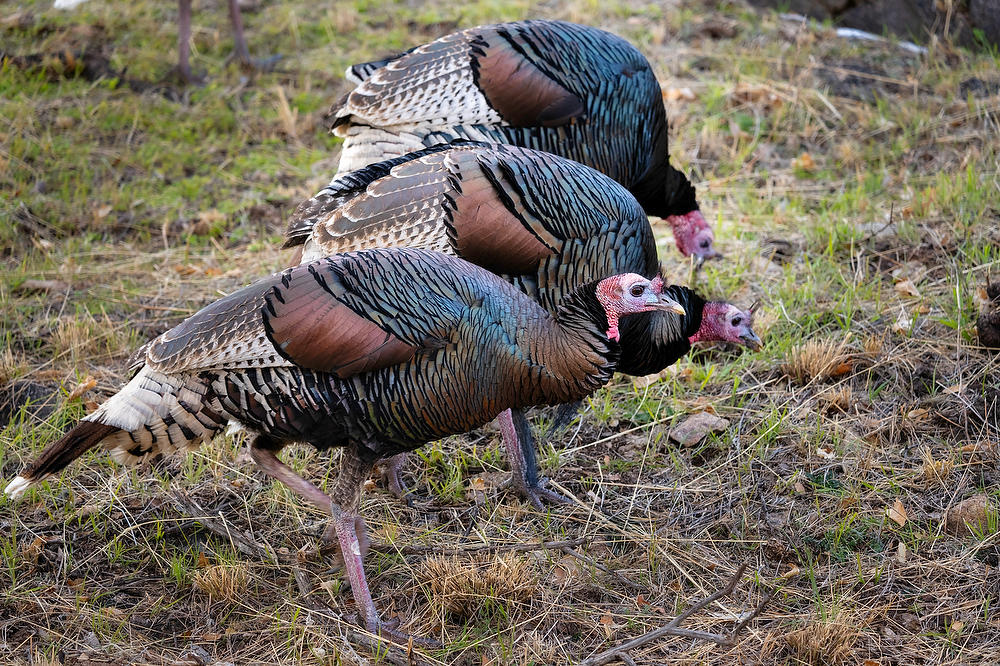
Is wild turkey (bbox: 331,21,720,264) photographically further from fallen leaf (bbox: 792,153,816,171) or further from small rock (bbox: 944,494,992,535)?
small rock (bbox: 944,494,992,535)

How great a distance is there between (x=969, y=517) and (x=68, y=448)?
2.93 metres

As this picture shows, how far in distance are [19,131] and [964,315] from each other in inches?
210

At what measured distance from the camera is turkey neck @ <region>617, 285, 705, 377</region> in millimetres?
3547

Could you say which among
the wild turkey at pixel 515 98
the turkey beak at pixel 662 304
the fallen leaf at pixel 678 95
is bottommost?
the fallen leaf at pixel 678 95

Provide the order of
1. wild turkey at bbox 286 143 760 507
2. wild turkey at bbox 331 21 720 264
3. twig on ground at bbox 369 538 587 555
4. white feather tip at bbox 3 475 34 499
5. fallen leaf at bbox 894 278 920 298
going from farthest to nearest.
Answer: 1. fallen leaf at bbox 894 278 920 298
2. wild turkey at bbox 331 21 720 264
3. wild turkey at bbox 286 143 760 507
4. twig on ground at bbox 369 538 587 555
5. white feather tip at bbox 3 475 34 499

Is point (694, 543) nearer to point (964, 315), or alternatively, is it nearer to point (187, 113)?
point (964, 315)

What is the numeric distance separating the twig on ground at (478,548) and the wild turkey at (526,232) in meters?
0.28

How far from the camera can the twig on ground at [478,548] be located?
349cm

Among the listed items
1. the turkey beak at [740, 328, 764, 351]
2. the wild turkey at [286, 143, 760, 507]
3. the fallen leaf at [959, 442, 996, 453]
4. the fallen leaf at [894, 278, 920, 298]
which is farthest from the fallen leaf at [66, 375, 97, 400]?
the fallen leaf at [894, 278, 920, 298]

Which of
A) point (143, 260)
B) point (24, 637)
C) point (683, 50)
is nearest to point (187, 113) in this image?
point (143, 260)

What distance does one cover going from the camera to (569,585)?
11.0 ft

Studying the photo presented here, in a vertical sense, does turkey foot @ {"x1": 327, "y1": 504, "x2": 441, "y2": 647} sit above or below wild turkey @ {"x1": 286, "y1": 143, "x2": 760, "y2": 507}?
below

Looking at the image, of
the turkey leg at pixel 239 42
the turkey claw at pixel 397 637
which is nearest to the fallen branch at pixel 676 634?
the turkey claw at pixel 397 637

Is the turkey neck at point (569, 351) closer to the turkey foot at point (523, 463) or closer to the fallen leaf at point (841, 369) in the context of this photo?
the turkey foot at point (523, 463)
